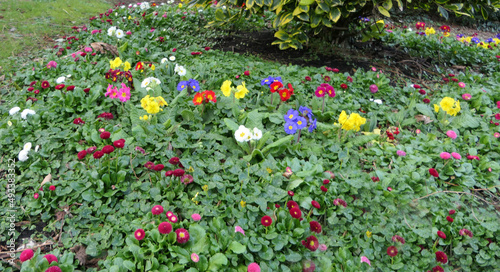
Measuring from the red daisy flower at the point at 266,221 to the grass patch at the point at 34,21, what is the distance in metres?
4.08

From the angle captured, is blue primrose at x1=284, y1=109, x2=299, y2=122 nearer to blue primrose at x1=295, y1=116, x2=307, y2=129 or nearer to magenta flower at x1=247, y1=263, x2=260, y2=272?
blue primrose at x1=295, y1=116, x2=307, y2=129

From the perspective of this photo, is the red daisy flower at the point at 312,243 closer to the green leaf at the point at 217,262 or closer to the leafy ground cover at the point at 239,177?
the leafy ground cover at the point at 239,177

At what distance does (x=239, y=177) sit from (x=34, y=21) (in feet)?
18.8

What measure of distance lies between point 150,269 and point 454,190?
2.15 metres

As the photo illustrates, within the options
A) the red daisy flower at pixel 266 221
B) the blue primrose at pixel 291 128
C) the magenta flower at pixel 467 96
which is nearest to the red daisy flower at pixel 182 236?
the red daisy flower at pixel 266 221

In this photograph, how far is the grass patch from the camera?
4.69 metres

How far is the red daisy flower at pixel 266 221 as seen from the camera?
185cm

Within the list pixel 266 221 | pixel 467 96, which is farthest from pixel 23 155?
pixel 467 96

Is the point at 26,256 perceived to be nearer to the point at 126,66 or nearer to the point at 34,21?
the point at 126,66

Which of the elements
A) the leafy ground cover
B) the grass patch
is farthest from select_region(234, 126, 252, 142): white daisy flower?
the grass patch

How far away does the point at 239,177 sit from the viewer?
219 centimetres

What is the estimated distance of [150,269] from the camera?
1.64 meters

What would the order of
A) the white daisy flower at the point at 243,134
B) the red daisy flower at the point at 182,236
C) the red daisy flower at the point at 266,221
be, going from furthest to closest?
the white daisy flower at the point at 243,134, the red daisy flower at the point at 266,221, the red daisy flower at the point at 182,236

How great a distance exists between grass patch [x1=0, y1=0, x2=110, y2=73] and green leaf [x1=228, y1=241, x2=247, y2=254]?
405cm
